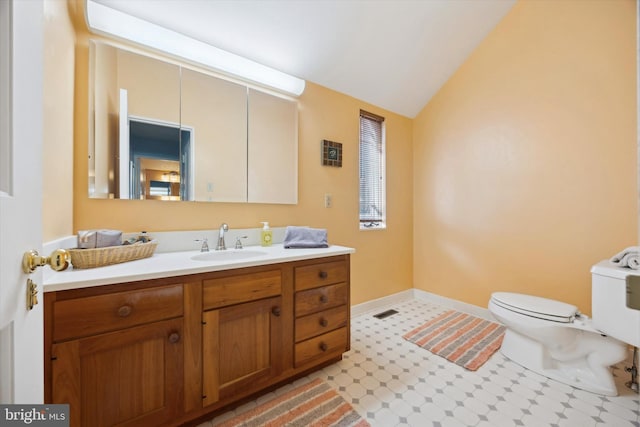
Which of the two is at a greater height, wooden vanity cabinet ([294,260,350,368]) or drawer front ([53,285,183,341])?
drawer front ([53,285,183,341])

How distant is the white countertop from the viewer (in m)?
0.88

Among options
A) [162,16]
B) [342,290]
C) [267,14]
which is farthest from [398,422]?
[162,16]

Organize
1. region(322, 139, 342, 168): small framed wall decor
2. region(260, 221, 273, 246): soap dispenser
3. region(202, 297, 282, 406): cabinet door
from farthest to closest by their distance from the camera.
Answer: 1. region(322, 139, 342, 168): small framed wall decor
2. region(260, 221, 273, 246): soap dispenser
3. region(202, 297, 282, 406): cabinet door

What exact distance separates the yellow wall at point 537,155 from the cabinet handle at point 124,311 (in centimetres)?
266

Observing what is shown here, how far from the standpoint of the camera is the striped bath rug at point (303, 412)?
122 cm

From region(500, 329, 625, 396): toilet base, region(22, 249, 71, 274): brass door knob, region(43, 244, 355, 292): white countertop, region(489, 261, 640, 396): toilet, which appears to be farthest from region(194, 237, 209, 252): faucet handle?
region(500, 329, 625, 396): toilet base

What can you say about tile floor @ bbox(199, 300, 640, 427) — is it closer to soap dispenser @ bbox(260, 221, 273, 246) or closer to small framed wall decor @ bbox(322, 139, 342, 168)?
soap dispenser @ bbox(260, 221, 273, 246)

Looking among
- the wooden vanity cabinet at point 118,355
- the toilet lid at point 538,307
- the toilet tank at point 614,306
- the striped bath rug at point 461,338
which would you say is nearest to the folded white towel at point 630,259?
the toilet tank at point 614,306

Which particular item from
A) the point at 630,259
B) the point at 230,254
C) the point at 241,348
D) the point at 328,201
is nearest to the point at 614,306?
the point at 630,259

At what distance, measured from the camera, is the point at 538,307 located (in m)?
1.60

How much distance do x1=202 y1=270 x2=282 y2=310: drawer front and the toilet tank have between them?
175 centimetres

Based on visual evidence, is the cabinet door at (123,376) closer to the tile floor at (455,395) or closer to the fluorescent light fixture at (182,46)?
the tile floor at (455,395)

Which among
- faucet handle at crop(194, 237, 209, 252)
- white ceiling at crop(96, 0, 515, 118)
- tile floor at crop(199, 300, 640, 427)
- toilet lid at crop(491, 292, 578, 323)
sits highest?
white ceiling at crop(96, 0, 515, 118)

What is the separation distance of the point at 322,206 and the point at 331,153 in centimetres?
48
